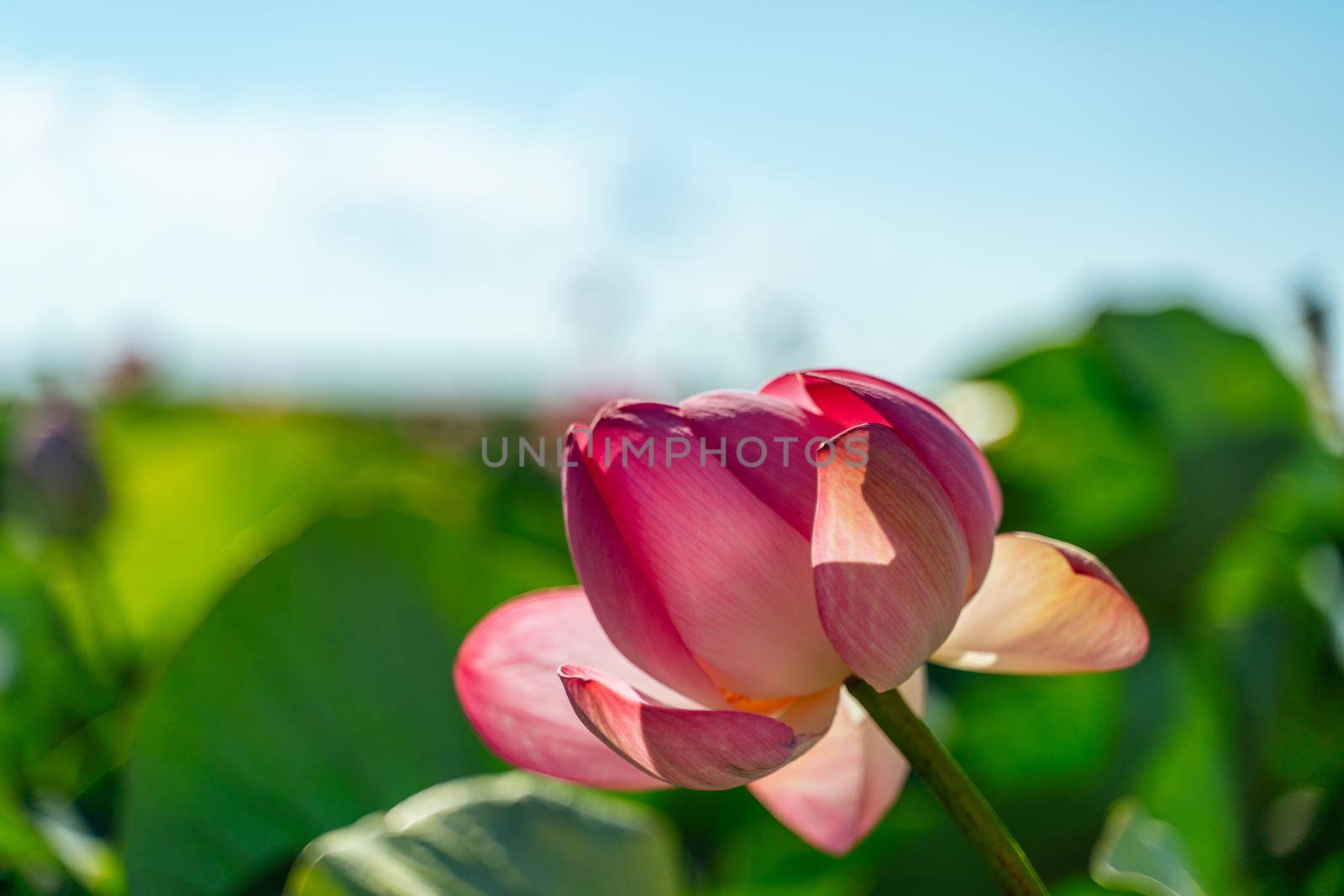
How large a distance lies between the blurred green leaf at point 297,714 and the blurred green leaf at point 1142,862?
0.86 feet

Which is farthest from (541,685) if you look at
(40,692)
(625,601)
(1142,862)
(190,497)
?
(190,497)

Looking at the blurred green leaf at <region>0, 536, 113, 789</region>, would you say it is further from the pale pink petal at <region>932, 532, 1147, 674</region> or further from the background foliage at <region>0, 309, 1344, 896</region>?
the pale pink petal at <region>932, 532, 1147, 674</region>

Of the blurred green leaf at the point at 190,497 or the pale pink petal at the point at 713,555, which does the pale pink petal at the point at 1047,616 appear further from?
the blurred green leaf at the point at 190,497

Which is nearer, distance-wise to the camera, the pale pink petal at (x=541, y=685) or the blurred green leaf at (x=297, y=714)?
the pale pink petal at (x=541, y=685)

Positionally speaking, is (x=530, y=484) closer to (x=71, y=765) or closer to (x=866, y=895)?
(x=71, y=765)

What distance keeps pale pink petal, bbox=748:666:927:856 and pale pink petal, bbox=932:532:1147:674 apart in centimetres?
3

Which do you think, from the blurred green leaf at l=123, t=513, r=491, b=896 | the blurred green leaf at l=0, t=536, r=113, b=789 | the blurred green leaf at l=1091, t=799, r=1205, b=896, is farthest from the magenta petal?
the blurred green leaf at l=0, t=536, r=113, b=789

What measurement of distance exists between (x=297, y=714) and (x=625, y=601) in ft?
0.89

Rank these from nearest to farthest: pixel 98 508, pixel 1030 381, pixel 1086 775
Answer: pixel 1086 775 < pixel 98 508 < pixel 1030 381

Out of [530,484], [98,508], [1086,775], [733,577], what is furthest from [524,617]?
[530,484]

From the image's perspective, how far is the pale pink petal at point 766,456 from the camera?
0.26 m

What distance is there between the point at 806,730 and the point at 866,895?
28 centimetres

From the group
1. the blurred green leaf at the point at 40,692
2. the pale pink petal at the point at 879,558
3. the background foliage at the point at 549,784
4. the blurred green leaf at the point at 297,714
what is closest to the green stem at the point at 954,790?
the pale pink petal at the point at 879,558

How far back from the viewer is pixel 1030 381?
0.97 m
